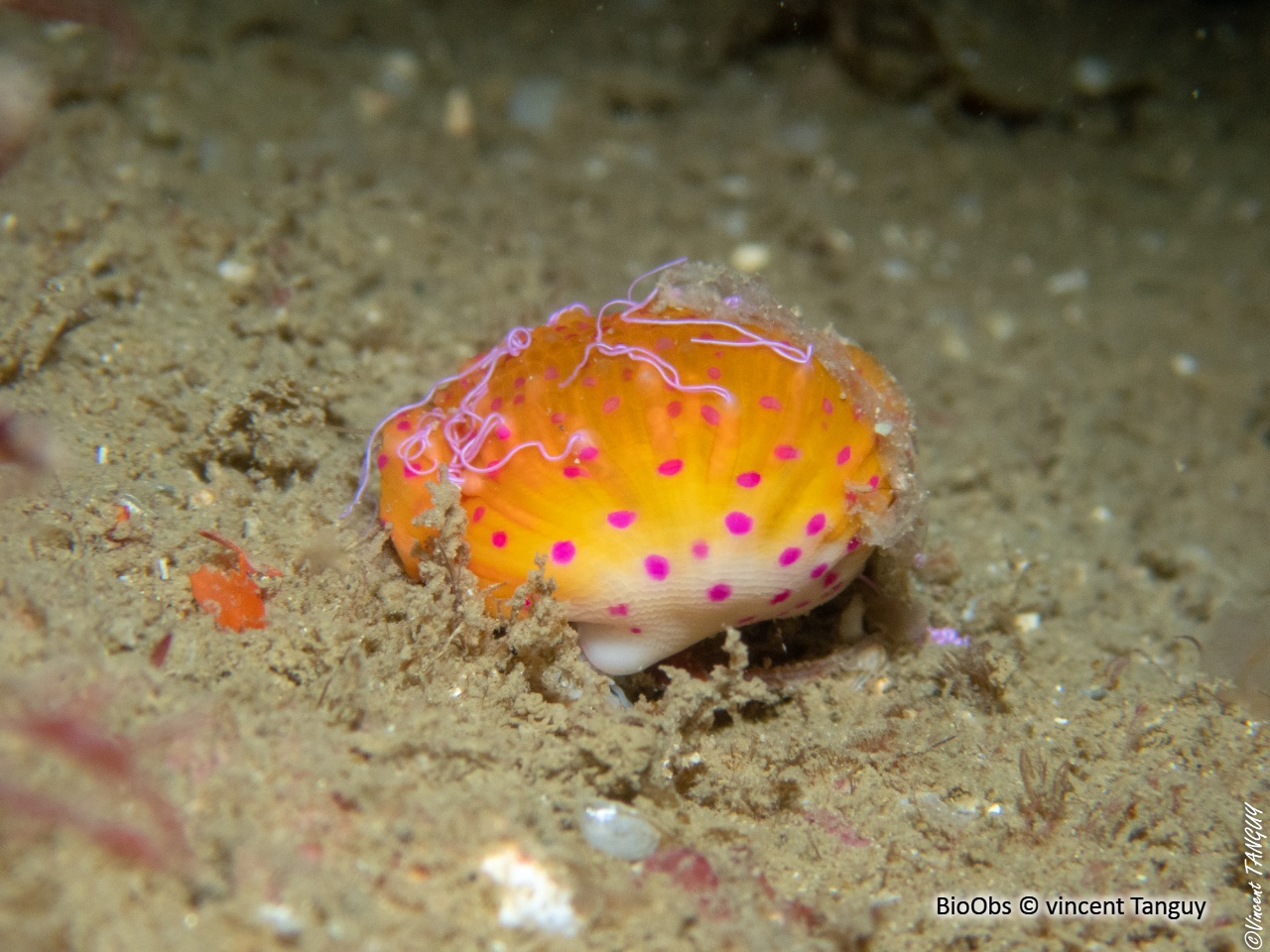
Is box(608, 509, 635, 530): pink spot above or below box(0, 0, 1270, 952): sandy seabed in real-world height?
above

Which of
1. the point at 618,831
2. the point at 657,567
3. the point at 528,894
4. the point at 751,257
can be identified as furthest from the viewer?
the point at 751,257

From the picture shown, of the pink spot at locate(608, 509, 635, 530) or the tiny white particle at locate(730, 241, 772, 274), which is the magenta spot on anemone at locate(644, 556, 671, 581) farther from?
the tiny white particle at locate(730, 241, 772, 274)

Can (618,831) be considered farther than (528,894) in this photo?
Yes

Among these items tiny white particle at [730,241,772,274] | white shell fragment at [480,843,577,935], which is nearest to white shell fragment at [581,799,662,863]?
white shell fragment at [480,843,577,935]

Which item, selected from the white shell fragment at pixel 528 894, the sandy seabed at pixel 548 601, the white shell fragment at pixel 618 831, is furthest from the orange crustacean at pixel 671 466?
the white shell fragment at pixel 528 894

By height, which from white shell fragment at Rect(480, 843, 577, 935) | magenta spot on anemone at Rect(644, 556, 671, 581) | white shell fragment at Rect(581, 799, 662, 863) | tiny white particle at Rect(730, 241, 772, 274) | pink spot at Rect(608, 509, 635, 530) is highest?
pink spot at Rect(608, 509, 635, 530)

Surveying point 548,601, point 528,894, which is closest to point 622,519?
point 548,601

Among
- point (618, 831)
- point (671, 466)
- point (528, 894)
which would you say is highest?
point (671, 466)

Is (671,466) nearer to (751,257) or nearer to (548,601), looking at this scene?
(548,601)

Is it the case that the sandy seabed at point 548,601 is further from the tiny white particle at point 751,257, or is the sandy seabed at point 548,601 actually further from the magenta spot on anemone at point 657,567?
the magenta spot on anemone at point 657,567
